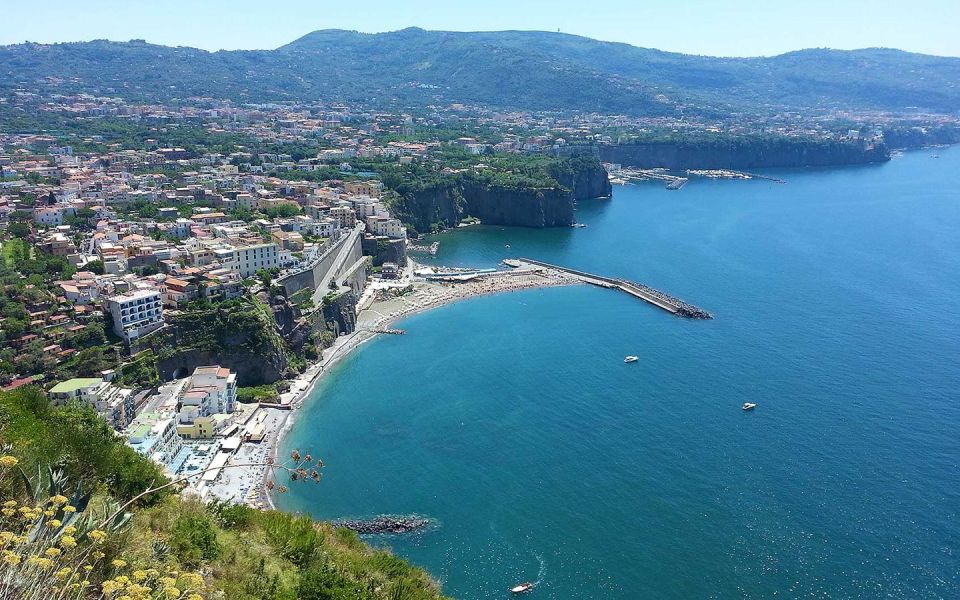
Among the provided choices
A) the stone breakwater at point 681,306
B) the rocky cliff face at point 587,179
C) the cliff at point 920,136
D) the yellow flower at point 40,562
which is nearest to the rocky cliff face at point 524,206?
the rocky cliff face at point 587,179

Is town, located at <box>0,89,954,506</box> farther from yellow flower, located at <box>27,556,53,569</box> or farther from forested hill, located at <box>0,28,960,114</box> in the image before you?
forested hill, located at <box>0,28,960,114</box>

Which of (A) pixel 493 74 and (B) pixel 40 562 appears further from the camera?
(A) pixel 493 74

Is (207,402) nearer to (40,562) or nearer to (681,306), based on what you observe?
(40,562)

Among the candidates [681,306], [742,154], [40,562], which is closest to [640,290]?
[681,306]

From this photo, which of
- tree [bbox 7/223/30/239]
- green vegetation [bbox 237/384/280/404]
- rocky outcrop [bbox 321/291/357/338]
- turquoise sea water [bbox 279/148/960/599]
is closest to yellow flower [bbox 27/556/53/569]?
turquoise sea water [bbox 279/148/960/599]

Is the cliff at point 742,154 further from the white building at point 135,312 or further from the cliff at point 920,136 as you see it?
the white building at point 135,312

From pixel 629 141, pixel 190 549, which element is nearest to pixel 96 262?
pixel 190 549
